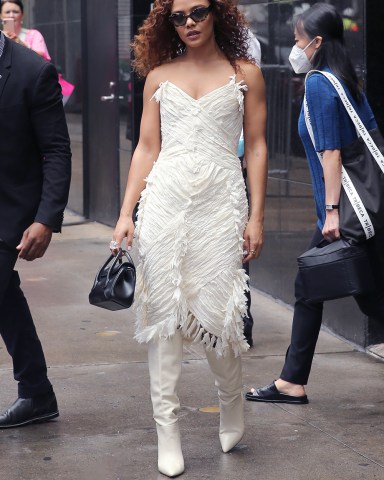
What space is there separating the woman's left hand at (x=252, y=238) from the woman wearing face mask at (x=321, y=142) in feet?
2.00

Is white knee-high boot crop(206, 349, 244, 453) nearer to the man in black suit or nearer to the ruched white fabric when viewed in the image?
the ruched white fabric

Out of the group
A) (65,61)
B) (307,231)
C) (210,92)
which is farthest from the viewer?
(65,61)

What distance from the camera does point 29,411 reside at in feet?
16.6

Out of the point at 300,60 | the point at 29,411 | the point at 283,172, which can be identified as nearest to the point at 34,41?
the point at 283,172

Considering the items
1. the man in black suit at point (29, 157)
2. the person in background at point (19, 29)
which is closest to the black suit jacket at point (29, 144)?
the man in black suit at point (29, 157)

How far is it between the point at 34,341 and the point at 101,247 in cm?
495

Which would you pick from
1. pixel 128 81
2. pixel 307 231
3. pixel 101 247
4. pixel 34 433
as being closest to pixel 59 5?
pixel 128 81

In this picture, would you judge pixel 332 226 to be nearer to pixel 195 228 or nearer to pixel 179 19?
pixel 195 228

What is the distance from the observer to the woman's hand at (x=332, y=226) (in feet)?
16.4

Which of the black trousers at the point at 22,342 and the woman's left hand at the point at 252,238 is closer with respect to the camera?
the woman's left hand at the point at 252,238

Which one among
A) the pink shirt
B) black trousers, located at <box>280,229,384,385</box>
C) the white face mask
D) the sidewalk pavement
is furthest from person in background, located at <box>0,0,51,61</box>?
black trousers, located at <box>280,229,384,385</box>

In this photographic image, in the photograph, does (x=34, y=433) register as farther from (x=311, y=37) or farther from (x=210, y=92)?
(x=311, y=37)

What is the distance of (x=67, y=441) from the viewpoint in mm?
4852

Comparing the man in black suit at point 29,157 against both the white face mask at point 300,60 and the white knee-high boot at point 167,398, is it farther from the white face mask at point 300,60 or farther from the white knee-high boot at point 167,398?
the white face mask at point 300,60
